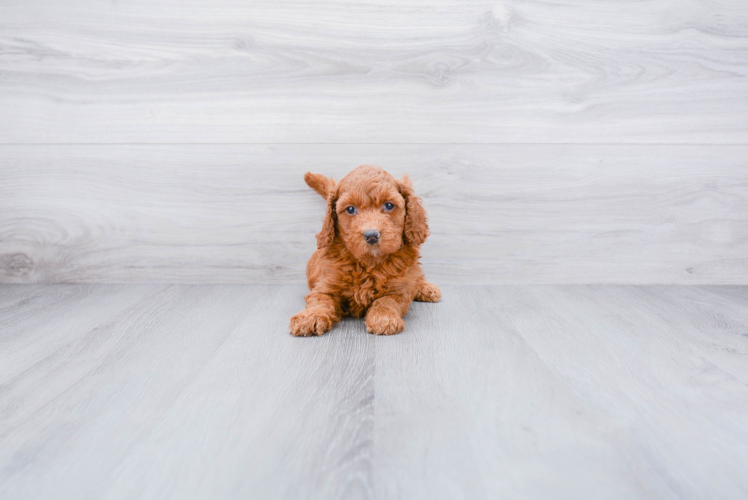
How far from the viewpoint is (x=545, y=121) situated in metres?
1.44

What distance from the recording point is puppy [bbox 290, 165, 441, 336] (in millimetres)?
1045

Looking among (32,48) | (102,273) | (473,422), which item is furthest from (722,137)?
(32,48)

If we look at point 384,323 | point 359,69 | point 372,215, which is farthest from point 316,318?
point 359,69

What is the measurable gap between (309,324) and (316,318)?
23 mm

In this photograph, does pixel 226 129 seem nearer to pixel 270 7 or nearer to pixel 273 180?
pixel 273 180

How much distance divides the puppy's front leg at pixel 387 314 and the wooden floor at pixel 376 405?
27 millimetres

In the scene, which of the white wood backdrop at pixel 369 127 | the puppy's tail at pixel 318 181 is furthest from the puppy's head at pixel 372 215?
the white wood backdrop at pixel 369 127

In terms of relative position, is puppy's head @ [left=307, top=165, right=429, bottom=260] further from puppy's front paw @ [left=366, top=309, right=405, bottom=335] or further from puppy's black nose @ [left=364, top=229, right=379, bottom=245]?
puppy's front paw @ [left=366, top=309, right=405, bottom=335]

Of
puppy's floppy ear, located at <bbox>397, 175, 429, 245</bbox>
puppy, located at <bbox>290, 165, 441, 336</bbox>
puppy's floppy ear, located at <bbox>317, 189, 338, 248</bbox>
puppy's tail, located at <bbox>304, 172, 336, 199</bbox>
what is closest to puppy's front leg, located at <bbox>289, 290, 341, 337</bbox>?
puppy, located at <bbox>290, 165, 441, 336</bbox>

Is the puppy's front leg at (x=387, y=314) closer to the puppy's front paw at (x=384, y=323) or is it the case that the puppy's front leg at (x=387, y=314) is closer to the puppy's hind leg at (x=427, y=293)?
the puppy's front paw at (x=384, y=323)

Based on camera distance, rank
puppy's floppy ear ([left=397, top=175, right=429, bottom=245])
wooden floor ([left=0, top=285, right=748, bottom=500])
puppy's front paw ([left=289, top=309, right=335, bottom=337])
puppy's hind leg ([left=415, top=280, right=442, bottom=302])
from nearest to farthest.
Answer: wooden floor ([left=0, top=285, right=748, bottom=500]), puppy's front paw ([left=289, top=309, right=335, bottom=337]), puppy's floppy ear ([left=397, top=175, right=429, bottom=245]), puppy's hind leg ([left=415, top=280, right=442, bottom=302])

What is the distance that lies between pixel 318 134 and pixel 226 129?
0.29 m

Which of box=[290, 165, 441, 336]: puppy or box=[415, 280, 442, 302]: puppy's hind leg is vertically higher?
box=[290, 165, 441, 336]: puppy

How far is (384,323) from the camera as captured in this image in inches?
40.8
